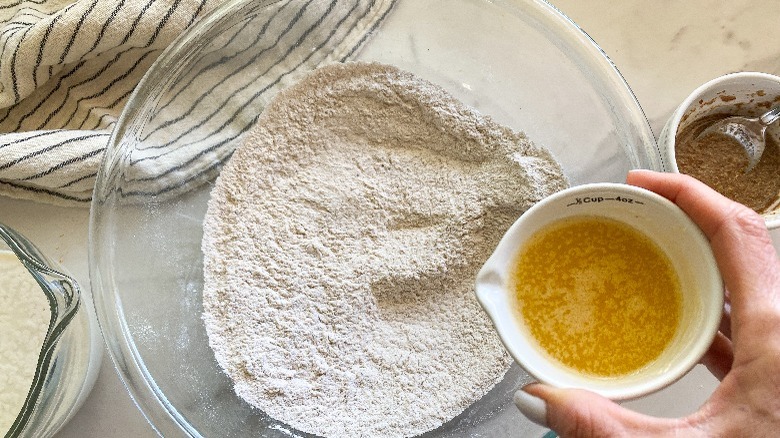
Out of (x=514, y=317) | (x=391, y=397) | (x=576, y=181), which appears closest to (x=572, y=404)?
(x=514, y=317)

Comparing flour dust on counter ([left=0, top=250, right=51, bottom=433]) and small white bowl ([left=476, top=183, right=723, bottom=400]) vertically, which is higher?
small white bowl ([left=476, top=183, right=723, bottom=400])

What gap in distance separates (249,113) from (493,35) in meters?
0.39

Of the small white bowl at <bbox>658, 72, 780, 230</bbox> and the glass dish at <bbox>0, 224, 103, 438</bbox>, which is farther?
the small white bowl at <bbox>658, 72, 780, 230</bbox>

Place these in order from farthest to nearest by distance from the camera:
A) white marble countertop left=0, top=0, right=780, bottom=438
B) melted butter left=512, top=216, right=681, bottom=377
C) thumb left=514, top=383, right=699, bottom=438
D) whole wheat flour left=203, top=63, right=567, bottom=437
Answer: white marble countertop left=0, top=0, right=780, bottom=438 < whole wheat flour left=203, top=63, right=567, bottom=437 < melted butter left=512, top=216, right=681, bottom=377 < thumb left=514, top=383, right=699, bottom=438

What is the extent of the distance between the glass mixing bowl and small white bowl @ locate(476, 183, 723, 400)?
18 centimetres

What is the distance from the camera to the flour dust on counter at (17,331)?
3.26 ft

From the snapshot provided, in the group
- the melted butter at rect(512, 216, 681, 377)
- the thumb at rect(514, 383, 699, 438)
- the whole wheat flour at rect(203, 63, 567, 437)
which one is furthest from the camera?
the whole wheat flour at rect(203, 63, 567, 437)

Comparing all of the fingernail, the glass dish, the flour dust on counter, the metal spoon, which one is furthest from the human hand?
the flour dust on counter

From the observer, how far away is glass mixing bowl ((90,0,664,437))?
0.98 m

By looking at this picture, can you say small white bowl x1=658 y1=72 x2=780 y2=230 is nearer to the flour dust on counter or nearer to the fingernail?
the fingernail

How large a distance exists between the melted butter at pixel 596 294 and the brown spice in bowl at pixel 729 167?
0.82ft

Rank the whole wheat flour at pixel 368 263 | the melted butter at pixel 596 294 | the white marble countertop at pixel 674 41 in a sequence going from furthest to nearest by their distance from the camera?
the white marble countertop at pixel 674 41
the whole wheat flour at pixel 368 263
the melted butter at pixel 596 294

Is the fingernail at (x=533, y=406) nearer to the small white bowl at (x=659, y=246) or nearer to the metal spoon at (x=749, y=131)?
the small white bowl at (x=659, y=246)

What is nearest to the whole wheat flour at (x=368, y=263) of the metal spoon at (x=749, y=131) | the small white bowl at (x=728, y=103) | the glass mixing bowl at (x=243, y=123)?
the glass mixing bowl at (x=243, y=123)
